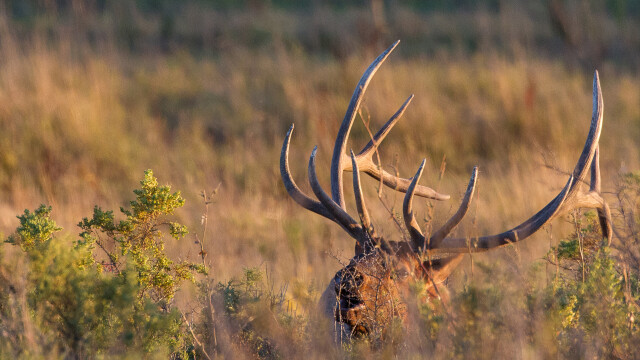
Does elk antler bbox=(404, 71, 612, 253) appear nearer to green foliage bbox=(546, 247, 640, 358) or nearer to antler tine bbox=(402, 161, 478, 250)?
antler tine bbox=(402, 161, 478, 250)

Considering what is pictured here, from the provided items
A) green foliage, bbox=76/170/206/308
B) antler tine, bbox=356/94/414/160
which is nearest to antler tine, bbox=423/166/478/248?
antler tine, bbox=356/94/414/160

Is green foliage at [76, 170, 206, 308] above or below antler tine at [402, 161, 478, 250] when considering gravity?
above

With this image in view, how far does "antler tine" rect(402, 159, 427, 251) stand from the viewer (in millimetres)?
2538

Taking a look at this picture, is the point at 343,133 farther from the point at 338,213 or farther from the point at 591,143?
the point at 591,143

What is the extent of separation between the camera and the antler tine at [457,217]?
246cm

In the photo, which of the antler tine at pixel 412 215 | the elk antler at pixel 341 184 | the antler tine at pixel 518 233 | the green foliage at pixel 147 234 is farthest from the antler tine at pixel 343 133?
the green foliage at pixel 147 234

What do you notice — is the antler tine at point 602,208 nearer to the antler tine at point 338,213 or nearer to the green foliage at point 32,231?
the antler tine at point 338,213

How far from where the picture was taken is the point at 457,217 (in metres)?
2.59

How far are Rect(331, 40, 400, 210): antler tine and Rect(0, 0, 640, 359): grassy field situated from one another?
42cm

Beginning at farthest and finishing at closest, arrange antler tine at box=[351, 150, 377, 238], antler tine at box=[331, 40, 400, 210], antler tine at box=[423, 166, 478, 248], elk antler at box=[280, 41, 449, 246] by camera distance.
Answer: antler tine at box=[331, 40, 400, 210]
elk antler at box=[280, 41, 449, 246]
antler tine at box=[351, 150, 377, 238]
antler tine at box=[423, 166, 478, 248]

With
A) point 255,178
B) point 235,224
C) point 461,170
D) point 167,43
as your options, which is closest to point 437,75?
point 461,170

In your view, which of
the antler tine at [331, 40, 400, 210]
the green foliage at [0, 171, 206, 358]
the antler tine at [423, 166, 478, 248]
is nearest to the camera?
the green foliage at [0, 171, 206, 358]

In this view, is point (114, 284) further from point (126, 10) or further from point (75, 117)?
point (126, 10)

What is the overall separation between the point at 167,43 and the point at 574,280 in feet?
42.1
